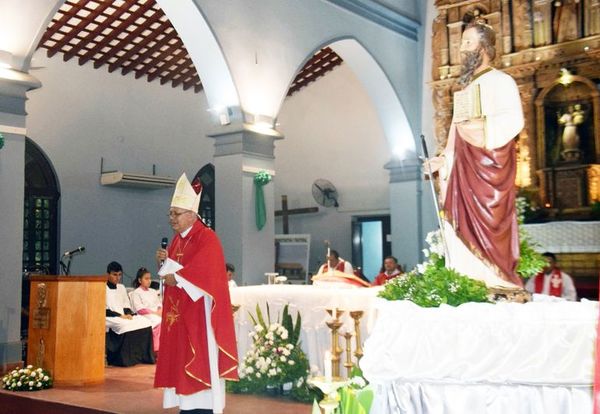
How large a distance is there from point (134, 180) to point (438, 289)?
36.8 ft

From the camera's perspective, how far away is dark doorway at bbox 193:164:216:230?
15898 millimetres

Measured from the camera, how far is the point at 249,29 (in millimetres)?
9906

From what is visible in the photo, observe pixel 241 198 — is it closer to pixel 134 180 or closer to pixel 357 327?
pixel 357 327

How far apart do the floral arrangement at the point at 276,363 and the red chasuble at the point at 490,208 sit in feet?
7.51

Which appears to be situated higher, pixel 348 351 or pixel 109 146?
pixel 109 146

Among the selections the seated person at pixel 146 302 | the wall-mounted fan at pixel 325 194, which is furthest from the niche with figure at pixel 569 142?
the seated person at pixel 146 302

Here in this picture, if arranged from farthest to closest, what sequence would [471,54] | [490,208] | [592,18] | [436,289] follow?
1. [592,18]
2. [471,54]
3. [490,208]
4. [436,289]

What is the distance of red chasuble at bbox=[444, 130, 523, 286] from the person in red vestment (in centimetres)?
175

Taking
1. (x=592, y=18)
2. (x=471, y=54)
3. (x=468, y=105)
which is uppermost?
(x=592, y=18)

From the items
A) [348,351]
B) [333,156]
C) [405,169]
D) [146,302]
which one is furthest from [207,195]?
[348,351]

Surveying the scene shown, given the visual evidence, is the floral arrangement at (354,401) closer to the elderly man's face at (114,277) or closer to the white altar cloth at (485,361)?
the white altar cloth at (485,361)

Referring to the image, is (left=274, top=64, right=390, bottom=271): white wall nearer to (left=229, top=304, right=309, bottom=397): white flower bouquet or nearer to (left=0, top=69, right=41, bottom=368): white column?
(left=0, top=69, right=41, bottom=368): white column

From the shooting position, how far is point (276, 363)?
5.62 m

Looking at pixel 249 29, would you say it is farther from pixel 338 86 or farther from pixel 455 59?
pixel 338 86
